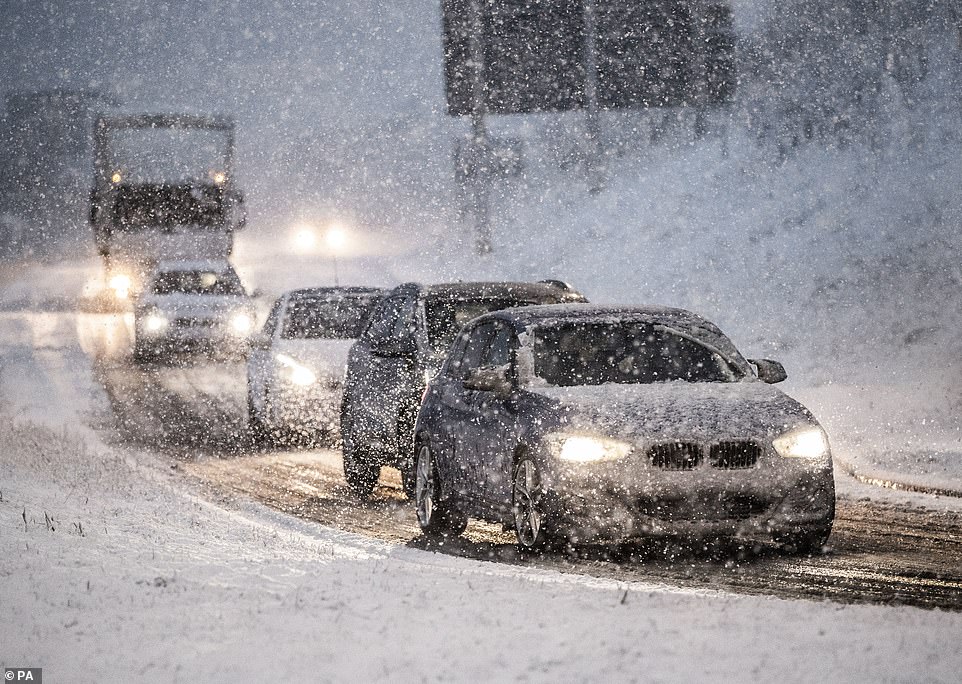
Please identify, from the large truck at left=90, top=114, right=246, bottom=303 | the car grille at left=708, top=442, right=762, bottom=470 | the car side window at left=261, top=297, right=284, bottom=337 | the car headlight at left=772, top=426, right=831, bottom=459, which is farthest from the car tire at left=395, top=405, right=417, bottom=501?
the large truck at left=90, top=114, right=246, bottom=303

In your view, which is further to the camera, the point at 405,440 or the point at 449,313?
the point at 449,313

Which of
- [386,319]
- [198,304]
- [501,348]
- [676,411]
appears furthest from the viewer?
[198,304]

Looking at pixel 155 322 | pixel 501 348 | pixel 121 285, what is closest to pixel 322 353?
pixel 501 348

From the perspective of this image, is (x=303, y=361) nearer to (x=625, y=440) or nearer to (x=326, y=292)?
(x=326, y=292)

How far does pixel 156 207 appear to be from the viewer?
34188 millimetres

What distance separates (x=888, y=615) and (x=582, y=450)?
8.51ft

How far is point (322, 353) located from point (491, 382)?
21.8 feet

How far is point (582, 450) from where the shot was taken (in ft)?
29.6

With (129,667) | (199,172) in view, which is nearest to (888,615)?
(129,667)

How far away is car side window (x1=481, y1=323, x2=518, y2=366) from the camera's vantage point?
34.1ft

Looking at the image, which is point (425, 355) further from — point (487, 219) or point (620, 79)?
point (487, 219)

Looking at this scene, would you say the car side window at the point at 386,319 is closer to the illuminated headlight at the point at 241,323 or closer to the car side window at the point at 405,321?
the car side window at the point at 405,321

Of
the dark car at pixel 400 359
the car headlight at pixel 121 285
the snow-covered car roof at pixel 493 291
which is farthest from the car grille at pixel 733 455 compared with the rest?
the car headlight at pixel 121 285

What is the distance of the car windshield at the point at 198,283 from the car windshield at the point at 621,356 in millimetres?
21586
